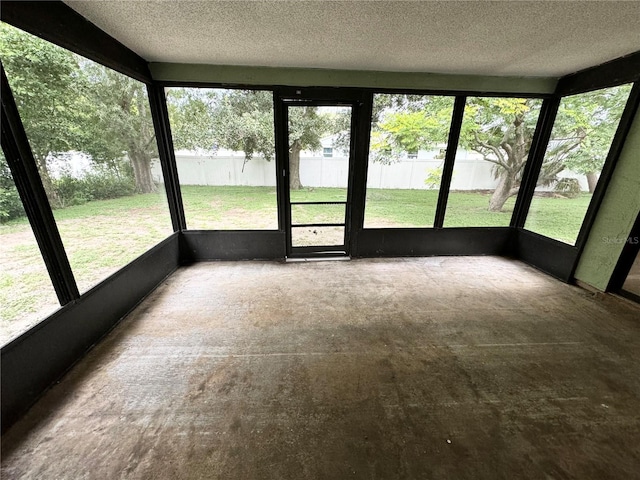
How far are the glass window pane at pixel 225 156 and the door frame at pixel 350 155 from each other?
13 centimetres

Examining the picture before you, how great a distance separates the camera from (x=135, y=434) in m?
1.51

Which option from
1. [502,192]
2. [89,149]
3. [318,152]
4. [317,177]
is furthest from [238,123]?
[502,192]

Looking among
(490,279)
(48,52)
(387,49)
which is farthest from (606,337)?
(48,52)

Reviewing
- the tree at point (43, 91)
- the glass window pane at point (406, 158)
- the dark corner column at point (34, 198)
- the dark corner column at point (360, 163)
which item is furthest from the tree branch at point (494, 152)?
the dark corner column at point (34, 198)

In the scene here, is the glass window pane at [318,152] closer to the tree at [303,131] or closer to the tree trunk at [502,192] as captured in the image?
the tree at [303,131]

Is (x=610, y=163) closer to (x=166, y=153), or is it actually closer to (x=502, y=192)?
(x=502, y=192)

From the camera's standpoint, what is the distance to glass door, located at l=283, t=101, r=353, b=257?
11.9 ft

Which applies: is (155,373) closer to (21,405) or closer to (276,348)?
(21,405)

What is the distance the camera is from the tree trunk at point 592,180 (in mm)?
3174

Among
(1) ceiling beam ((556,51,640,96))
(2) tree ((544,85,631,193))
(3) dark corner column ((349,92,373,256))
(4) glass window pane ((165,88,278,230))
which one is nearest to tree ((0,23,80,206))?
(4) glass window pane ((165,88,278,230))

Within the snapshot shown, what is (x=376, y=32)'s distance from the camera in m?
2.25

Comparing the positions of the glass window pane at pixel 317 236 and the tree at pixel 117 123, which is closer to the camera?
the tree at pixel 117 123

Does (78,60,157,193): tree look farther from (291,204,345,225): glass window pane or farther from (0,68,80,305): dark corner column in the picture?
(291,204,345,225): glass window pane

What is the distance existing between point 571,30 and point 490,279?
2.56 metres
